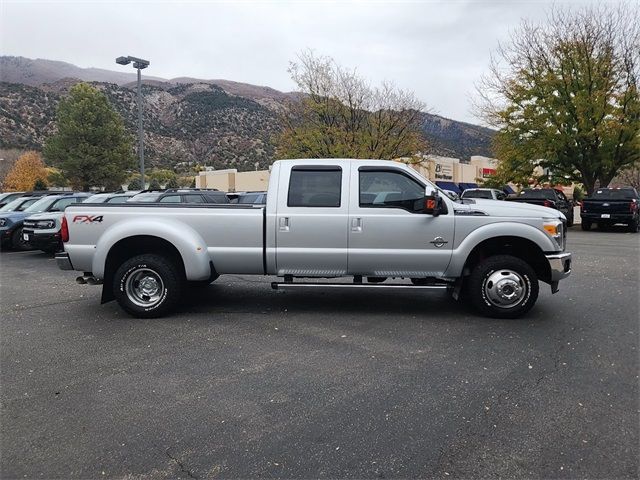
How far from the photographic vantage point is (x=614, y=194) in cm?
1980

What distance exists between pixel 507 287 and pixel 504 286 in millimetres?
43

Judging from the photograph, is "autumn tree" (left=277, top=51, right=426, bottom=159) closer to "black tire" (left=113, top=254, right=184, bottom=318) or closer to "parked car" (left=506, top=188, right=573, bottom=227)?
"parked car" (left=506, top=188, right=573, bottom=227)

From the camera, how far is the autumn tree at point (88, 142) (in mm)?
39594

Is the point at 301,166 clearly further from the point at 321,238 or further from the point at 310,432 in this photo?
the point at 310,432

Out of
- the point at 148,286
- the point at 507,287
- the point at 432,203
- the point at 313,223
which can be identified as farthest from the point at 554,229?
the point at 148,286

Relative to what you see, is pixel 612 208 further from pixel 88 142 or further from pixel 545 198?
pixel 88 142

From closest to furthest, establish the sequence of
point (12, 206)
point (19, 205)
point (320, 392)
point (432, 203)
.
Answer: point (320, 392) → point (432, 203) → point (19, 205) → point (12, 206)

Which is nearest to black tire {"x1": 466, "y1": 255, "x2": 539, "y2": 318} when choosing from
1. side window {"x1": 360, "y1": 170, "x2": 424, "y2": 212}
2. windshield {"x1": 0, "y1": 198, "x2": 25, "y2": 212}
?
side window {"x1": 360, "y1": 170, "x2": 424, "y2": 212}

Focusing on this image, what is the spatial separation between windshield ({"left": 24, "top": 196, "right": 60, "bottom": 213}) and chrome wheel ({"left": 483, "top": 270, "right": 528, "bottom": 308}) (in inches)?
486

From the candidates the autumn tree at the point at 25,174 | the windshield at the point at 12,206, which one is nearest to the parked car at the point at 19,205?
the windshield at the point at 12,206

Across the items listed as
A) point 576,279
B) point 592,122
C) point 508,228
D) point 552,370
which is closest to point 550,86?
point 592,122

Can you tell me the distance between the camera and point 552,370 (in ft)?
14.3

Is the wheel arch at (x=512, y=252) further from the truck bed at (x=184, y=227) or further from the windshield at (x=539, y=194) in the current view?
the windshield at (x=539, y=194)

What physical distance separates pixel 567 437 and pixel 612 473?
400mm
